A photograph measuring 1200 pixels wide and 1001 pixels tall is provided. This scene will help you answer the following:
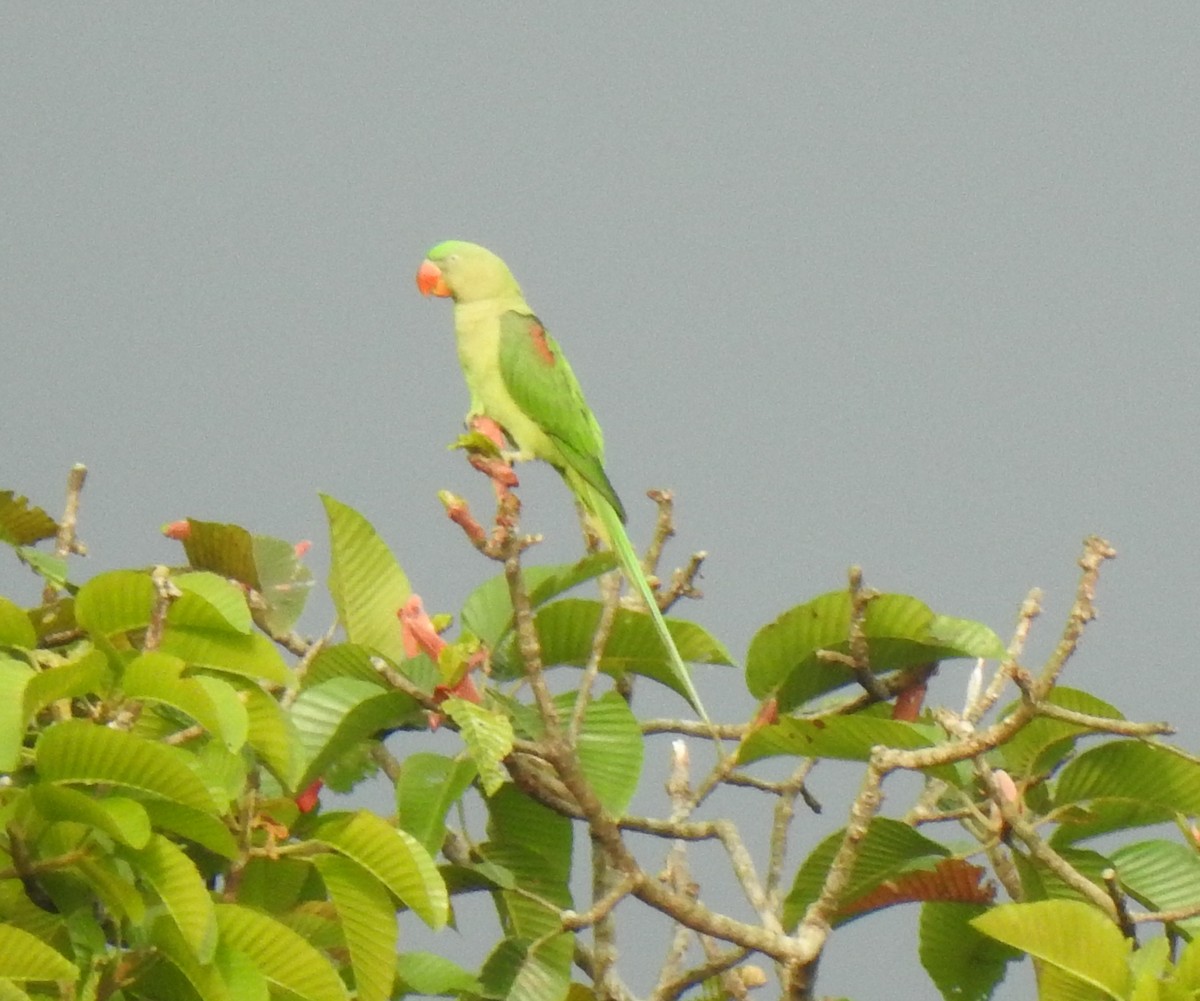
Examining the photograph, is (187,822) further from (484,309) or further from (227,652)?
(484,309)

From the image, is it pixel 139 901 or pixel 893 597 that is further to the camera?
pixel 893 597

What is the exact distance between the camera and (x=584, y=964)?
156 centimetres

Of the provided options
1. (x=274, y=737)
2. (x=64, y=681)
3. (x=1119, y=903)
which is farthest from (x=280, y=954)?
(x=1119, y=903)

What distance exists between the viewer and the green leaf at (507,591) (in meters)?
1.43

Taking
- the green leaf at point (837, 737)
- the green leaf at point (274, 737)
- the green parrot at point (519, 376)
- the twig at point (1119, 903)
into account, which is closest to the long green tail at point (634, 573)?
the green parrot at point (519, 376)

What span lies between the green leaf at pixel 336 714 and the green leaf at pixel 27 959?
0.29 metres

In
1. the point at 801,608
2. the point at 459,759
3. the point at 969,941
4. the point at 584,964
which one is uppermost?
the point at 801,608

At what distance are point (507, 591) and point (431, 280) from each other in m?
1.03

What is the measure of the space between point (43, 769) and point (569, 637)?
1.72 ft

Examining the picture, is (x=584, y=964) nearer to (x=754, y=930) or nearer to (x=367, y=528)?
(x=754, y=930)

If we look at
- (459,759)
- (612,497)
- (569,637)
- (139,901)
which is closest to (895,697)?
(569,637)

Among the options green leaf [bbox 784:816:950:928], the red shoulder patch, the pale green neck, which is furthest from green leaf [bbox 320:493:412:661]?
the pale green neck

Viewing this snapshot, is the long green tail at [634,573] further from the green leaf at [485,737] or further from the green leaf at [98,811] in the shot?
the green leaf at [98,811]

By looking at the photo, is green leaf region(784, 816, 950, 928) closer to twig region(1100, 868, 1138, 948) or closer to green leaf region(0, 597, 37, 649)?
twig region(1100, 868, 1138, 948)
